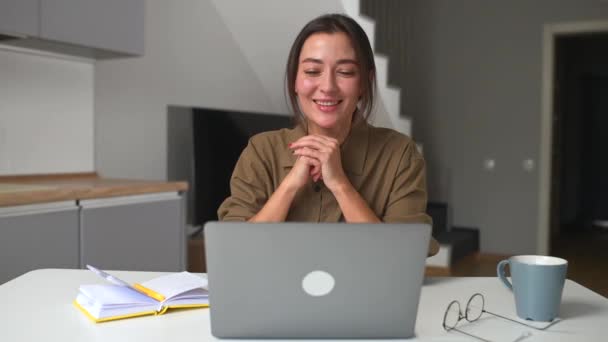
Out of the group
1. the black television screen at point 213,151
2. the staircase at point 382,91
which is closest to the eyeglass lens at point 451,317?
the black television screen at point 213,151

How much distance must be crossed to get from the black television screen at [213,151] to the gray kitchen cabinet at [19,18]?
1115mm

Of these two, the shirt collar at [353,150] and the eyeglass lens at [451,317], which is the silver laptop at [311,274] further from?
the shirt collar at [353,150]

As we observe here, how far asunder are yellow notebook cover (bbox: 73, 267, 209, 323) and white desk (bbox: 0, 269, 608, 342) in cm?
2

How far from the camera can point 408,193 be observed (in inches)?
60.0

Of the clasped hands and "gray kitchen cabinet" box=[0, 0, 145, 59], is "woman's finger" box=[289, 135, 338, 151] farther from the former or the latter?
"gray kitchen cabinet" box=[0, 0, 145, 59]

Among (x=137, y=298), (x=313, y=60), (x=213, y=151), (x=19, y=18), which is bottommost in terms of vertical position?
(x=137, y=298)

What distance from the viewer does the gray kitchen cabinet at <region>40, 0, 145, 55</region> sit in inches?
101

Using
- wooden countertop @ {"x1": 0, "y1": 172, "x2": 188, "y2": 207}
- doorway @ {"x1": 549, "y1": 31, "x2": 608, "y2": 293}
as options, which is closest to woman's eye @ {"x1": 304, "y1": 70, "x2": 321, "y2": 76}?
A: wooden countertop @ {"x1": 0, "y1": 172, "x2": 188, "y2": 207}

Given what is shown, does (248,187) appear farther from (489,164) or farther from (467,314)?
(489,164)

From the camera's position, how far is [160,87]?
3.65 metres

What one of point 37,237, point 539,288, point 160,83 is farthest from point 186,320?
point 160,83

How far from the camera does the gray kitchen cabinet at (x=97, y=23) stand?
8.38 ft

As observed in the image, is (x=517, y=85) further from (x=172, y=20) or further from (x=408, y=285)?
(x=408, y=285)

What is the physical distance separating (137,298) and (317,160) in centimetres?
54
